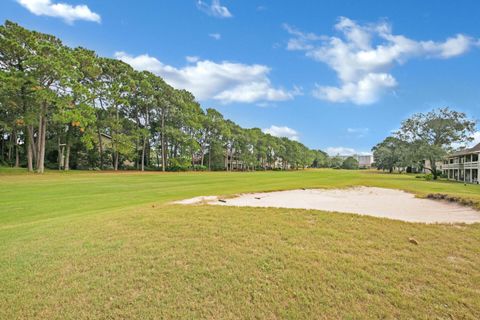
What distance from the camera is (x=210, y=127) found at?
200 feet

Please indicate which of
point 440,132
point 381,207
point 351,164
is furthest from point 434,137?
point 351,164

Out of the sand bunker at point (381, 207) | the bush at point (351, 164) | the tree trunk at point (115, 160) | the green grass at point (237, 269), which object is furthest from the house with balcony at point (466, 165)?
the bush at point (351, 164)

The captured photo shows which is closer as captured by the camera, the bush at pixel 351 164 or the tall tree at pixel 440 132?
the tall tree at pixel 440 132

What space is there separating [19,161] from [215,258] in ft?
176

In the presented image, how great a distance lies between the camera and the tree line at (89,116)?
90.1 feet

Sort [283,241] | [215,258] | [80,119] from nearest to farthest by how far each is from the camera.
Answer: [215,258]
[283,241]
[80,119]

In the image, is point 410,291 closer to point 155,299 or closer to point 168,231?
point 155,299

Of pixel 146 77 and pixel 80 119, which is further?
pixel 146 77

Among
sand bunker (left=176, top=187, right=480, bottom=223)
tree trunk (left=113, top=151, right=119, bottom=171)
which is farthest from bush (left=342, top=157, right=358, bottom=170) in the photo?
sand bunker (left=176, top=187, right=480, bottom=223)

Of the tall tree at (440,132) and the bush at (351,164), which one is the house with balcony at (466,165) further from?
the bush at (351,164)

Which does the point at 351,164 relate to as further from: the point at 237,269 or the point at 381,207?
the point at 237,269

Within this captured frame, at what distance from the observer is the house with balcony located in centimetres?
4282

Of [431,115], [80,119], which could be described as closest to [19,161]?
[80,119]

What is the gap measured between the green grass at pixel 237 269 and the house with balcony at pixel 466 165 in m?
47.7
